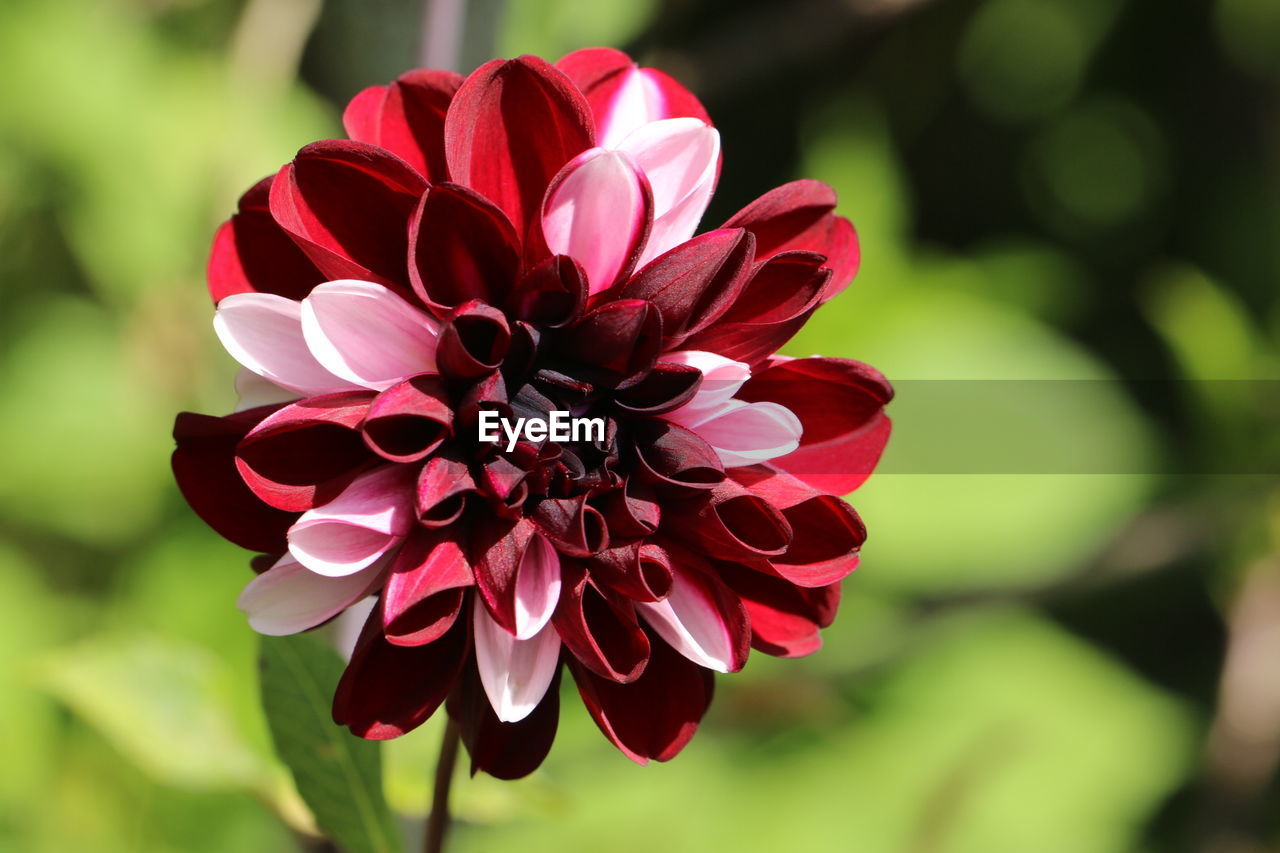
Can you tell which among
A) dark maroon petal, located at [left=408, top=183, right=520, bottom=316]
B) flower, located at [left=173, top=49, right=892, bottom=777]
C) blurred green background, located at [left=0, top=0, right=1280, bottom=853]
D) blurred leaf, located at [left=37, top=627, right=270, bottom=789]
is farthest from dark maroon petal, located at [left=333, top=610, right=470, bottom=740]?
blurred green background, located at [left=0, top=0, right=1280, bottom=853]

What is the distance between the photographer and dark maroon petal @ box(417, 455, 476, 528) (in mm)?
307

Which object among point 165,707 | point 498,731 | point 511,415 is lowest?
point 165,707

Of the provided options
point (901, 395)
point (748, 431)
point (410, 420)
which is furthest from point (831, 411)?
point (901, 395)

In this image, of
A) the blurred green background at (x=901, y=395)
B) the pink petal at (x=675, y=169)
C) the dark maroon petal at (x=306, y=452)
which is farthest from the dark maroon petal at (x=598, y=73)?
the blurred green background at (x=901, y=395)

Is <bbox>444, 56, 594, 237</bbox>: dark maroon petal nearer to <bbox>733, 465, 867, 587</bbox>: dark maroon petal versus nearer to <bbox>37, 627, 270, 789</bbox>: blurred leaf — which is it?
<bbox>733, 465, 867, 587</bbox>: dark maroon petal

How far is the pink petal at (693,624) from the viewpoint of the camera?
1.11ft

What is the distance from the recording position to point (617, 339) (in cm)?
33

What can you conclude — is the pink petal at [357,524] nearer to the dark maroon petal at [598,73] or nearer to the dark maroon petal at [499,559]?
the dark maroon petal at [499,559]

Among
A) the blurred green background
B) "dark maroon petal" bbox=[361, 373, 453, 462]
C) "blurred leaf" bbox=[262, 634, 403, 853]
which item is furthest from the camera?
the blurred green background

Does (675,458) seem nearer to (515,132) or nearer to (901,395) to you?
(515,132)

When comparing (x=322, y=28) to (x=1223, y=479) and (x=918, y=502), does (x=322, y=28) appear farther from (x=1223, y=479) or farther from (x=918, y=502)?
(x=1223, y=479)

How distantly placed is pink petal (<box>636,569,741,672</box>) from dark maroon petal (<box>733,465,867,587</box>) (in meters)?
0.03

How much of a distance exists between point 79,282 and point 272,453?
847 millimetres

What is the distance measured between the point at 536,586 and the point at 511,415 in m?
0.05
